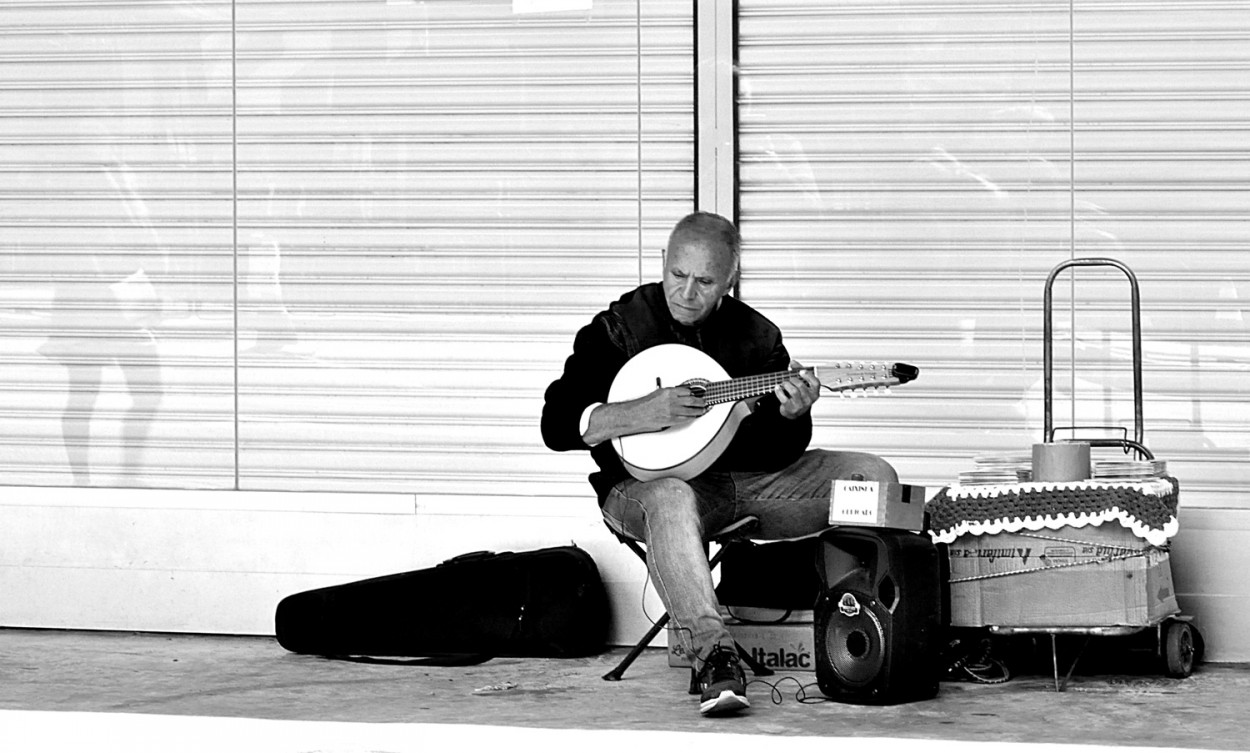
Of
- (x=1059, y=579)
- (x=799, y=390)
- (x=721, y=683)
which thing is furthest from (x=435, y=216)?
(x=1059, y=579)

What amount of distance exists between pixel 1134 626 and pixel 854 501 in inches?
30.2

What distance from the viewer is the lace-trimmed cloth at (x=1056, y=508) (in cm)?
409

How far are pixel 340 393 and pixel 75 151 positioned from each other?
46.1 inches

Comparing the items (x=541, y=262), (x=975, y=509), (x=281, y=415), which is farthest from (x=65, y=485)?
(x=975, y=509)

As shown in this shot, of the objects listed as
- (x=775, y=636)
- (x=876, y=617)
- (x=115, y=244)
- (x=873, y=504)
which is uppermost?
(x=115, y=244)

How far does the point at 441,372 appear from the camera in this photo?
5.24 meters

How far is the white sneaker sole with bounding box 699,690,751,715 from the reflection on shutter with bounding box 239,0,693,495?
4.85ft

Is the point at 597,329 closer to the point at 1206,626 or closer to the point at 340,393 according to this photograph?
the point at 340,393

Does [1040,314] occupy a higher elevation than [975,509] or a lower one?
higher

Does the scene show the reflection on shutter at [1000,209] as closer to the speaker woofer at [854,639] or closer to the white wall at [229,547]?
the white wall at [229,547]

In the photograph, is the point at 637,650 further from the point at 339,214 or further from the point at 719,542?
the point at 339,214

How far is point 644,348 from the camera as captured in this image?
422 cm

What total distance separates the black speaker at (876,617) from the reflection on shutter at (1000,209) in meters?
1.05

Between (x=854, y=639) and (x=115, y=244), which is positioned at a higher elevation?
(x=115, y=244)
